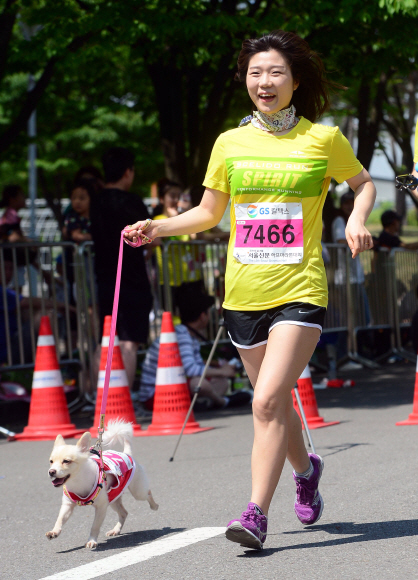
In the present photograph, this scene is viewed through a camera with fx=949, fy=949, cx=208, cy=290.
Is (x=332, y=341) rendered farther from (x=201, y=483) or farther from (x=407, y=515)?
(x=407, y=515)

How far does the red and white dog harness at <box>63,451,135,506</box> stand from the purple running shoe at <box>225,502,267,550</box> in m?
0.70

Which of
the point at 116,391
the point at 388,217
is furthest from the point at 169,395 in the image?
the point at 388,217

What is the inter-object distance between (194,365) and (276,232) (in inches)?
214

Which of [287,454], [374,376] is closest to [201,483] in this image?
[287,454]

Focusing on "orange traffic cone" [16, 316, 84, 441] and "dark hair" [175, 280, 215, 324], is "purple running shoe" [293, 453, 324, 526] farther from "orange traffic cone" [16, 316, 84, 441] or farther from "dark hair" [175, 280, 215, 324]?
"dark hair" [175, 280, 215, 324]

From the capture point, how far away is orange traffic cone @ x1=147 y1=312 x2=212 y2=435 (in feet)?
26.6

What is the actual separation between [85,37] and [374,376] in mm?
5891

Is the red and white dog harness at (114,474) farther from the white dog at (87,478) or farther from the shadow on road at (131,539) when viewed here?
the shadow on road at (131,539)

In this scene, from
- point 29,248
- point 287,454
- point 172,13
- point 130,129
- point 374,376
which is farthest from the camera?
point 130,129

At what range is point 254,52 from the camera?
14.0 ft

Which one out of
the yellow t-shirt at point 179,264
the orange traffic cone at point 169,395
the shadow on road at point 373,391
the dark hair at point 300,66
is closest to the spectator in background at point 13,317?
the yellow t-shirt at point 179,264

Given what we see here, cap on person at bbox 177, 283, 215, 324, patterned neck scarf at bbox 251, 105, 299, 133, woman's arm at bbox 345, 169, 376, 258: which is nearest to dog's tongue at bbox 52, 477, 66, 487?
woman's arm at bbox 345, 169, 376, 258

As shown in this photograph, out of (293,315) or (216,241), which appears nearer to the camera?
(293,315)

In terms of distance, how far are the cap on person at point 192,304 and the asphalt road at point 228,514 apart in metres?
1.94
